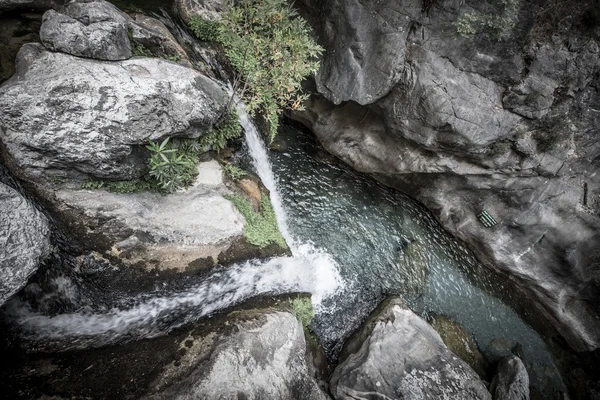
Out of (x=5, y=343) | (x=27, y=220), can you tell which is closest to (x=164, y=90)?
(x=27, y=220)

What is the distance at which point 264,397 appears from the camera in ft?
16.9

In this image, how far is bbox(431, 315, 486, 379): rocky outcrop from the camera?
346 inches

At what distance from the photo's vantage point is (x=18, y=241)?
4.52 meters

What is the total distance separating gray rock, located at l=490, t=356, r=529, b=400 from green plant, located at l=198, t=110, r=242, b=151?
10.3 metres

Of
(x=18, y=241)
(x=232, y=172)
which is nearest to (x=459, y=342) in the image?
(x=232, y=172)

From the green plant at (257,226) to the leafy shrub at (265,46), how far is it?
2.69 meters

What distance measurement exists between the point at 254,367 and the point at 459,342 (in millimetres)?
7111

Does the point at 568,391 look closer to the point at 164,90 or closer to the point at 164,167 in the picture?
the point at 164,167

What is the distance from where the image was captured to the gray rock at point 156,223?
568 centimetres

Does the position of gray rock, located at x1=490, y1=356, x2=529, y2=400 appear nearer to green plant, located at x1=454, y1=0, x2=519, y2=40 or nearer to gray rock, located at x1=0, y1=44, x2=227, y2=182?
green plant, located at x1=454, y1=0, x2=519, y2=40

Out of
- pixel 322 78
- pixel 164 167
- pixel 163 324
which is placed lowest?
pixel 163 324

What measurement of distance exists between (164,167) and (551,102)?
446 inches

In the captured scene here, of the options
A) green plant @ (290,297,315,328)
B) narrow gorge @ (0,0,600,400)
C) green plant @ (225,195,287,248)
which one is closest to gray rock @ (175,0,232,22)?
narrow gorge @ (0,0,600,400)

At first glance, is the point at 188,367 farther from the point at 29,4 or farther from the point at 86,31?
the point at 29,4
